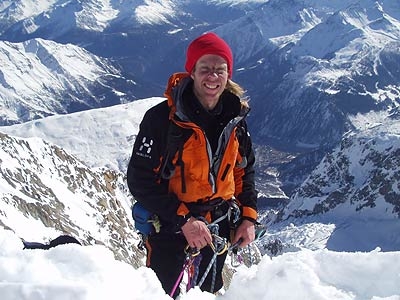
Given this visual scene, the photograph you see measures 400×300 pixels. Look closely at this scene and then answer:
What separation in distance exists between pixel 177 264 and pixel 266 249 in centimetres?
17817

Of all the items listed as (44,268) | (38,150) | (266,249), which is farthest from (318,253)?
(266,249)

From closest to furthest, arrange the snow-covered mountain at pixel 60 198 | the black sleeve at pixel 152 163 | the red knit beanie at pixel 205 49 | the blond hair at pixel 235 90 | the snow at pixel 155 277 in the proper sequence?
the snow at pixel 155 277
the black sleeve at pixel 152 163
the red knit beanie at pixel 205 49
the blond hair at pixel 235 90
the snow-covered mountain at pixel 60 198

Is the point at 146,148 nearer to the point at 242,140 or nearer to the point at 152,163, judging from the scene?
the point at 152,163

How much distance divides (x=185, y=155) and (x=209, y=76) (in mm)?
1072

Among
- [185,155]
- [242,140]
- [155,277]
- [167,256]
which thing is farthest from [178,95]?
[155,277]

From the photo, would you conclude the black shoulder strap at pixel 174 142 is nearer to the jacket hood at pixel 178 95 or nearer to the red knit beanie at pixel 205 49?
the jacket hood at pixel 178 95

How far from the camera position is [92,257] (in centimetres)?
570

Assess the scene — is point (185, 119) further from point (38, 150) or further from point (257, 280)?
point (38, 150)

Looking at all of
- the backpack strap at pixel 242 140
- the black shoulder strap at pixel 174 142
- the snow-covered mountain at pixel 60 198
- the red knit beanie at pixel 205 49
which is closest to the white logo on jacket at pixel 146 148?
the black shoulder strap at pixel 174 142

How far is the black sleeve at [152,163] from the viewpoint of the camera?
7770 mm

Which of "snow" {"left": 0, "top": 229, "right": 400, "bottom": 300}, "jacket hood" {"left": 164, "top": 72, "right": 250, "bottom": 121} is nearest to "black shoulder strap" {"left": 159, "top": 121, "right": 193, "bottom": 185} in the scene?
"jacket hood" {"left": 164, "top": 72, "right": 250, "bottom": 121}

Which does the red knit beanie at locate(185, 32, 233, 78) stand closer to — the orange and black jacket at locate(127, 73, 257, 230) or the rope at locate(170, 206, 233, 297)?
the orange and black jacket at locate(127, 73, 257, 230)

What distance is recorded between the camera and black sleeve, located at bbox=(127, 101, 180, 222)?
7.77m

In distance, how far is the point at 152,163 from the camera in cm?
778
